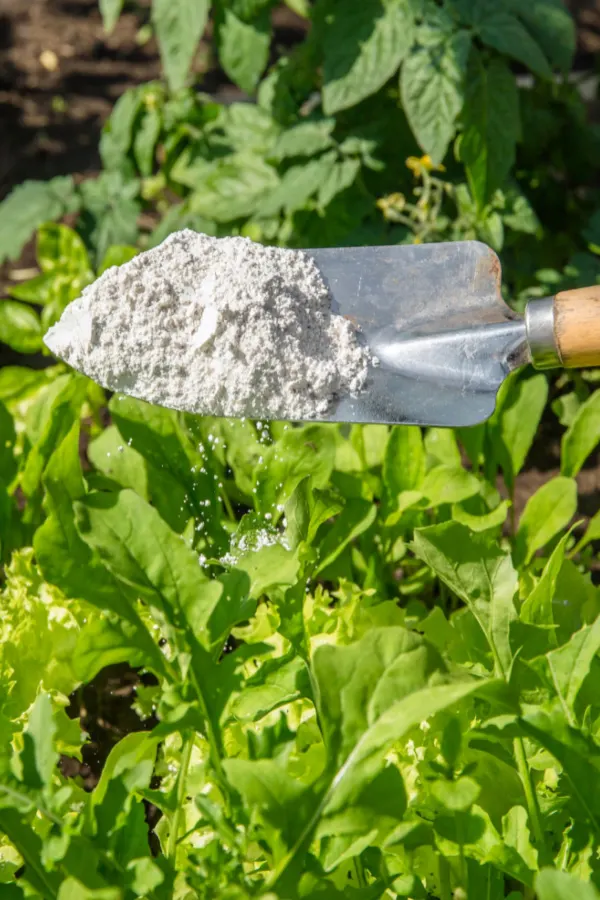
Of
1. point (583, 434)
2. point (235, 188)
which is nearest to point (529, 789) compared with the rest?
point (583, 434)

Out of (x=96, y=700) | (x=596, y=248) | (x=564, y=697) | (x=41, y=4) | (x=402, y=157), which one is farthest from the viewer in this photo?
(x=41, y=4)

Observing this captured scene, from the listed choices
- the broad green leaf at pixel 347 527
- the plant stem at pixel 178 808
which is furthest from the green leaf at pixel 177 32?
the plant stem at pixel 178 808

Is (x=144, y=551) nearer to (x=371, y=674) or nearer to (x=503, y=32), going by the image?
(x=371, y=674)

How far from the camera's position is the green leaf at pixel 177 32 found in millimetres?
1895

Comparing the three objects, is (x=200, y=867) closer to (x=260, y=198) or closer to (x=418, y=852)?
(x=418, y=852)

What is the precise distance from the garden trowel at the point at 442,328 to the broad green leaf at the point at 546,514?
272 millimetres

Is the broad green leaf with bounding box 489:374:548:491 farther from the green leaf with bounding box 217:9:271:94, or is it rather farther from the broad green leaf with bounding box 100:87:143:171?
the broad green leaf with bounding box 100:87:143:171

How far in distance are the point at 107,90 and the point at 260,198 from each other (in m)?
1.43

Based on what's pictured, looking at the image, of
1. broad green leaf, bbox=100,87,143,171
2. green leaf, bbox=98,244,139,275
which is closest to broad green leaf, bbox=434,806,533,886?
green leaf, bbox=98,244,139,275

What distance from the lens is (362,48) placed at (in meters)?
1.82

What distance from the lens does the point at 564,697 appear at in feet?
3.32

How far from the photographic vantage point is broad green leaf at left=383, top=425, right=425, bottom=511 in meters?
1.42

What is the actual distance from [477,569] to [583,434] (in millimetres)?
521

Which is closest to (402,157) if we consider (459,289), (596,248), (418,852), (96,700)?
(596,248)
